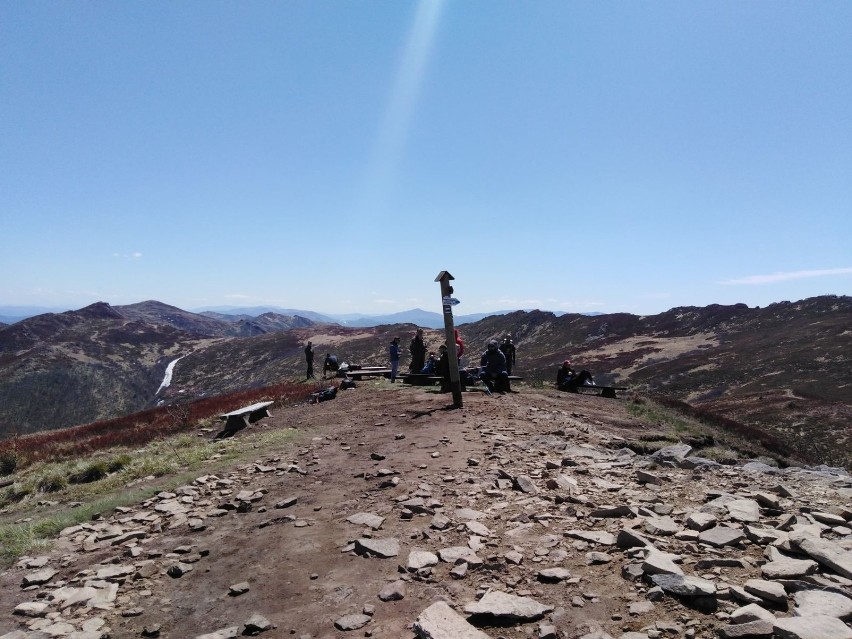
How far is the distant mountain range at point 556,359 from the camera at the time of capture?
32938mm

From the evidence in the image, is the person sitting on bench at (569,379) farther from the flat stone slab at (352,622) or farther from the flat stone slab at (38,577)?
the flat stone slab at (38,577)

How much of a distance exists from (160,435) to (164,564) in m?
13.6

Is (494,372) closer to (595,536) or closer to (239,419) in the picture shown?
(239,419)

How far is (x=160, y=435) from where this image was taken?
701 inches

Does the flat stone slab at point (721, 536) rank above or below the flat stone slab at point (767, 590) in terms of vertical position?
below

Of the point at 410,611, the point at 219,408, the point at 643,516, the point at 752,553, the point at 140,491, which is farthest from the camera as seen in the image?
the point at 219,408

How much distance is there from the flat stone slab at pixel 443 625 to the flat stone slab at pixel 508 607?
183 mm

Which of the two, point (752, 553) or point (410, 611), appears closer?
point (410, 611)

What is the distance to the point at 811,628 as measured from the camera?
3.38 meters

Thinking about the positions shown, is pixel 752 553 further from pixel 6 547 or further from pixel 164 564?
pixel 6 547

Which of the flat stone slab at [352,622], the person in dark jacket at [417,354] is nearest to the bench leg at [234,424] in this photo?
the person in dark jacket at [417,354]

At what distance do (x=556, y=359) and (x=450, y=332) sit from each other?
48280mm

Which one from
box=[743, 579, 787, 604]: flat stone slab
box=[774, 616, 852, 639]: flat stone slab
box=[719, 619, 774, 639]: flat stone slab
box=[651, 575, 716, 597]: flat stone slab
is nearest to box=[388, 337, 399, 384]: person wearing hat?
box=[651, 575, 716, 597]: flat stone slab

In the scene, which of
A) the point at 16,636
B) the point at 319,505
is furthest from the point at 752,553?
the point at 16,636
